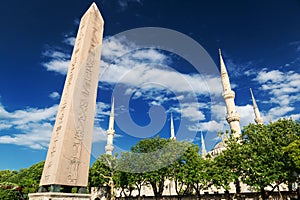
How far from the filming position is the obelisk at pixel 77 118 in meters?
6.87

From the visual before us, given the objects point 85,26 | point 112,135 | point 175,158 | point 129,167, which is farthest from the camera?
point 112,135

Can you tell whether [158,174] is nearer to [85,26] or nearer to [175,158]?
[175,158]

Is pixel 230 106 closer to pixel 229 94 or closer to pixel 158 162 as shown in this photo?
pixel 229 94

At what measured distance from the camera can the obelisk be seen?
6.87 meters

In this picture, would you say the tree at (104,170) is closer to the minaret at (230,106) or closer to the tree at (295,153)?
the minaret at (230,106)

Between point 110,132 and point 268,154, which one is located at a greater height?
point 110,132

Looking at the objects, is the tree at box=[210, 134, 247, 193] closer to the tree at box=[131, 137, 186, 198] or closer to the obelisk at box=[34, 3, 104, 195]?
the tree at box=[131, 137, 186, 198]

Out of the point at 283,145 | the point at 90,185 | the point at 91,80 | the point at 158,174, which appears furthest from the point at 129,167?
the point at 91,80

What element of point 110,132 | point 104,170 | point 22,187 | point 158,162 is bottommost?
point 22,187

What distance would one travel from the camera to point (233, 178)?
21047 millimetres

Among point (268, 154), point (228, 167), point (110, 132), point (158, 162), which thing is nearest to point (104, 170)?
point (158, 162)

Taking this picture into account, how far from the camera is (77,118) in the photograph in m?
7.86

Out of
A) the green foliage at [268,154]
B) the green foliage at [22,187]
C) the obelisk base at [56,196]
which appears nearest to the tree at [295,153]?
the green foliage at [268,154]

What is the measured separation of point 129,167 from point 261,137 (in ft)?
50.9
